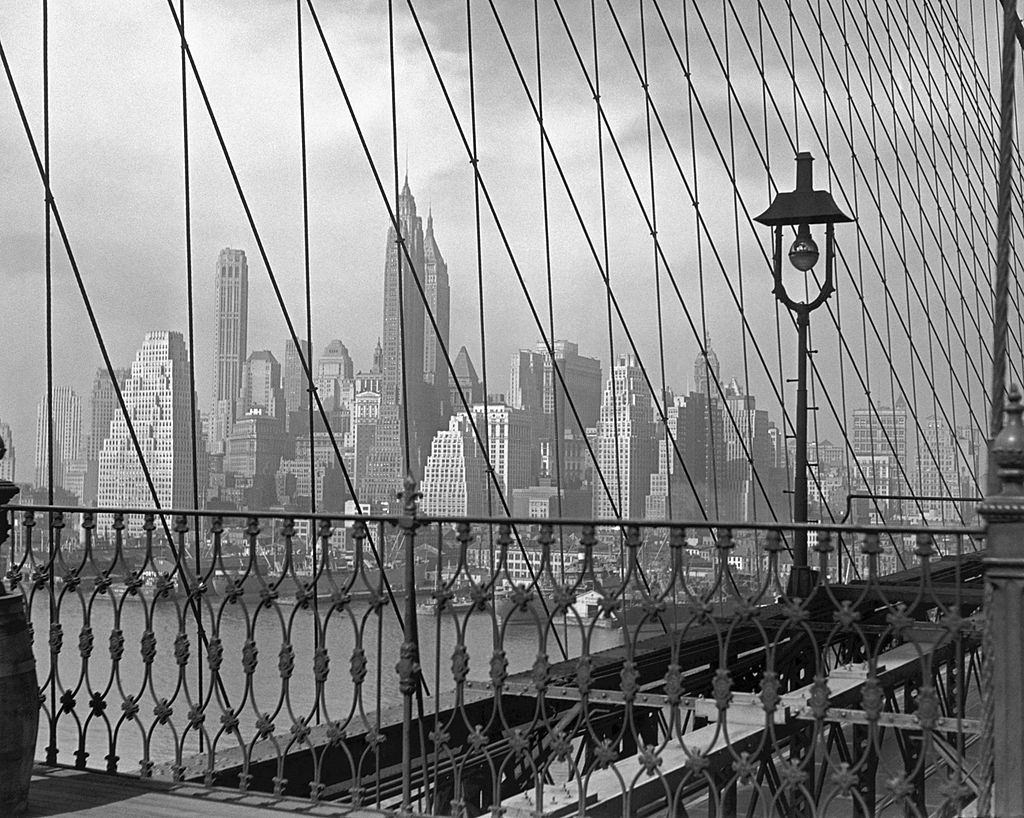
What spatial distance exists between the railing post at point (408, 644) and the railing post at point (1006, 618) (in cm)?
139

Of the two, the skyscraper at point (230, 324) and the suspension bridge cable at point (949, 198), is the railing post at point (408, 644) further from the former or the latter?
the suspension bridge cable at point (949, 198)

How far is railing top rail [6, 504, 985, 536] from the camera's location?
108 inches

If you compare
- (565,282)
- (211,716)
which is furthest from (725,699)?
(565,282)

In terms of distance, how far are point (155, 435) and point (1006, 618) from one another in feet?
16.7

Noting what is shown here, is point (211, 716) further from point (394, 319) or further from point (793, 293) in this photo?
point (793, 293)

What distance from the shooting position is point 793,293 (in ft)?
28.8

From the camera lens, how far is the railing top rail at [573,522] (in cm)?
275

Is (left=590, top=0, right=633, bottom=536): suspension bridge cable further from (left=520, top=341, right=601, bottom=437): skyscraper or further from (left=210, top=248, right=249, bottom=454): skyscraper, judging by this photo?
(left=210, top=248, right=249, bottom=454): skyscraper

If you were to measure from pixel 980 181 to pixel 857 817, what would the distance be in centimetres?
1712

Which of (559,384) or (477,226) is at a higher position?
(477,226)

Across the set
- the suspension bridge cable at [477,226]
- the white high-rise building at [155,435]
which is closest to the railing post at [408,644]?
the white high-rise building at [155,435]

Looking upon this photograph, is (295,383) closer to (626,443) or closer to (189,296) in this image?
(189,296)

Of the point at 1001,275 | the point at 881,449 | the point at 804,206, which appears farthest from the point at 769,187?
the point at 1001,275

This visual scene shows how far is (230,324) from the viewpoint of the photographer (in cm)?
780
